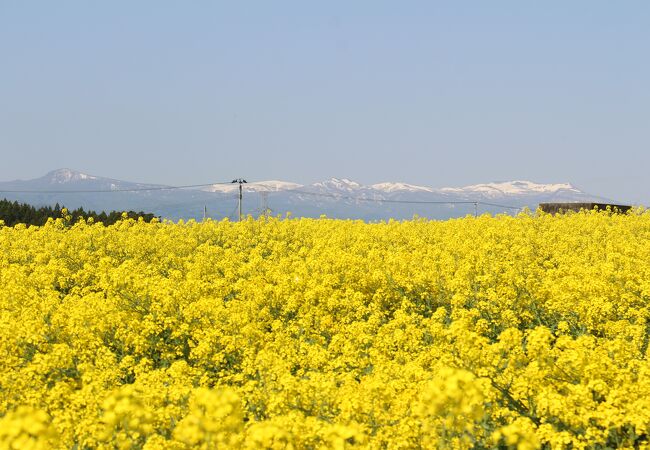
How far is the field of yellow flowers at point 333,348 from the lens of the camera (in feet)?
20.1

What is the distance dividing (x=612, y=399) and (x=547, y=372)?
900 millimetres

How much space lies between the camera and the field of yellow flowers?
20.1 ft

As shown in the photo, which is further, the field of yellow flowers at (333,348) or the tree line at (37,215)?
the tree line at (37,215)

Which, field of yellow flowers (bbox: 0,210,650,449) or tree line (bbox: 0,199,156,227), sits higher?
tree line (bbox: 0,199,156,227)

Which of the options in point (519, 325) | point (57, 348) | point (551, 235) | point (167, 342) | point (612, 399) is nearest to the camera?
point (612, 399)

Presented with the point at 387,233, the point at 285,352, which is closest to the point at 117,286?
the point at 285,352

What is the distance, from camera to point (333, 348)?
33.8ft

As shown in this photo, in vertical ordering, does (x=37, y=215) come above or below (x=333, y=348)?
above

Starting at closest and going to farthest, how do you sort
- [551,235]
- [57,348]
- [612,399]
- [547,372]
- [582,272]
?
[612,399]
[547,372]
[57,348]
[582,272]
[551,235]

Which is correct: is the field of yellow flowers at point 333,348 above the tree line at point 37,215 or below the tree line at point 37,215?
below

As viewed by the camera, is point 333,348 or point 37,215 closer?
point 333,348

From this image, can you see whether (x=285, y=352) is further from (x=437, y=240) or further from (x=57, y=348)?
(x=437, y=240)

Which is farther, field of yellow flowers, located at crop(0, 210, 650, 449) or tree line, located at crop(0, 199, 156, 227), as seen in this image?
tree line, located at crop(0, 199, 156, 227)

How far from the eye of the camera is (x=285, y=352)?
995 centimetres
